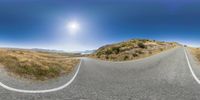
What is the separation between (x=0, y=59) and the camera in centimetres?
1502

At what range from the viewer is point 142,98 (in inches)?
262

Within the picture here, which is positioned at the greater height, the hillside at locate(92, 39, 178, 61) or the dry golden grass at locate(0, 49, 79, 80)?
the hillside at locate(92, 39, 178, 61)

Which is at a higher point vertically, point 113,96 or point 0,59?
point 0,59

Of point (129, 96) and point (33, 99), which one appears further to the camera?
point (129, 96)

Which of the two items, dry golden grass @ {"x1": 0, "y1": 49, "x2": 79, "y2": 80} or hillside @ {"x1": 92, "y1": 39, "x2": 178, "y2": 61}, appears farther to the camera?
hillside @ {"x1": 92, "y1": 39, "x2": 178, "y2": 61}

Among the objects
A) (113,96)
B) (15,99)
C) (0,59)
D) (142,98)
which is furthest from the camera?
(0,59)

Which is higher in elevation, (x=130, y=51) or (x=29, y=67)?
(x=130, y=51)

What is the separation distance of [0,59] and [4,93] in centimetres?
908

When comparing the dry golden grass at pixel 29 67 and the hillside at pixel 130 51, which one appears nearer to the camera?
the dry golden grass at pixel 29 67

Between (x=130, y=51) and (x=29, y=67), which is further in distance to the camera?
(x=130, y=51)

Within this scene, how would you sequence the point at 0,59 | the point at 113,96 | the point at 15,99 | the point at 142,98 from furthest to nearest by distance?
the point at 0,59
the point at 113,96
the point at 142,98
the point at 15,99

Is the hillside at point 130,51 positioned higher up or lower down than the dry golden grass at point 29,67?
higher up

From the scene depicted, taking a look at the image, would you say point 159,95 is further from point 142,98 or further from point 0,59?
point 0,59

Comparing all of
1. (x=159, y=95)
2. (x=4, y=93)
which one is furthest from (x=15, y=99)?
(x=159, y=95)
